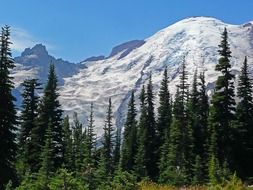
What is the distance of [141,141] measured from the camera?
7738 centimetres

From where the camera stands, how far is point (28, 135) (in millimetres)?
51562

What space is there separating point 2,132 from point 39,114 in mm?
17077

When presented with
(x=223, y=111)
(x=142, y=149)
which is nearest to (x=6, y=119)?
→ (x=223, y=111)

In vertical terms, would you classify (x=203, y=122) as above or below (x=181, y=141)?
above

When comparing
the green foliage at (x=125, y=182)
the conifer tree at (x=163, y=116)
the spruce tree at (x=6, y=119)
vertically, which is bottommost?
the green foliage at (x=125, y=182)

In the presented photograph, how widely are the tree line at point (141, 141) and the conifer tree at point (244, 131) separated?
0.10m

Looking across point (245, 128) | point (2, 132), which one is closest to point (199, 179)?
point (245, 128)

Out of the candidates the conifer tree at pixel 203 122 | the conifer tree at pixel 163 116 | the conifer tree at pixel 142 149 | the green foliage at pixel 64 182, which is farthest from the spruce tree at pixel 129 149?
the green foliage at pixel 64 182

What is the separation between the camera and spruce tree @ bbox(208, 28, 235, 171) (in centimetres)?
5078

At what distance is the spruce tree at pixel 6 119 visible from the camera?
102 feet

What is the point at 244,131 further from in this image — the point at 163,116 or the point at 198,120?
the point at 163,116

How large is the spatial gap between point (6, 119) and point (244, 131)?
29.9 metres

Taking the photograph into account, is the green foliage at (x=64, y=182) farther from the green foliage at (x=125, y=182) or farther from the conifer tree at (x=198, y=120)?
the conifer tree at (x=198, y=120)

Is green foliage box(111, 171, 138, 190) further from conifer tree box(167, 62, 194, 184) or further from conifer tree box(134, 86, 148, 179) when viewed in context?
conifer tree box(134, 86, 148, 179)
